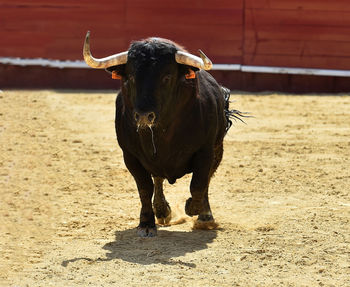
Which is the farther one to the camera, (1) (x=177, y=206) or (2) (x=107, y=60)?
(1) (x=177, y=206)

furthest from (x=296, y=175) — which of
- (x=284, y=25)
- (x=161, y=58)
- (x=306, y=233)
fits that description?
(x=284, y=25)

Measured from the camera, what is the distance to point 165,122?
5172mm

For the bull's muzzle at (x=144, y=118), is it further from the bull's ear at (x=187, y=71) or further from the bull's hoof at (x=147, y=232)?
the bull's hoof at (x=147, y=232)

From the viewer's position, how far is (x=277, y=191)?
6.76 meters

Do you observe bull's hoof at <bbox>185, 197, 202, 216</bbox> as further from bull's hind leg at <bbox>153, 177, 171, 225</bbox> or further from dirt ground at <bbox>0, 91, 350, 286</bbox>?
bull's hind leg at <bbox>153, 177, 171, 225</bbox>

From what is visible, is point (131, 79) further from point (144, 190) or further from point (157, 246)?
point (157, 246)

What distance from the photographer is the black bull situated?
16.2 feet

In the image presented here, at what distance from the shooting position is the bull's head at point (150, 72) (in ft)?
15.8

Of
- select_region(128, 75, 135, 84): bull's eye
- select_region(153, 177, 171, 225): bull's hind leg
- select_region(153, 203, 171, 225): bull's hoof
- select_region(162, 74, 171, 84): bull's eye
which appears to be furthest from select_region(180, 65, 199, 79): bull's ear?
select_region(153, 203, 171, 225): bull's hoof

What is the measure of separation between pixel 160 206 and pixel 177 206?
53 cm

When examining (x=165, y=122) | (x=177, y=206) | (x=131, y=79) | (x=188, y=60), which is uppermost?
(x=188, y=60)

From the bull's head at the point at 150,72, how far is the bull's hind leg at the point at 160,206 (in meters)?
0.92

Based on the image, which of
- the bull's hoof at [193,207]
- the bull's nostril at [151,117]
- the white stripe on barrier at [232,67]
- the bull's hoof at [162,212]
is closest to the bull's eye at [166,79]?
the bull's nostril at [151,117]

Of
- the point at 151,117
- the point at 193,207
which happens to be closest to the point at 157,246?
the point at 193,207
